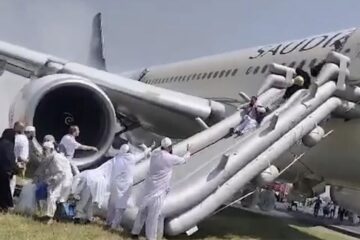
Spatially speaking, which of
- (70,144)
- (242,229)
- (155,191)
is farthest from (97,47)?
(155,191)

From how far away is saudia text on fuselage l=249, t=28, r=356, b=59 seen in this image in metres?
Answer: 11.1

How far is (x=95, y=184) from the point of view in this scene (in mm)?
7973

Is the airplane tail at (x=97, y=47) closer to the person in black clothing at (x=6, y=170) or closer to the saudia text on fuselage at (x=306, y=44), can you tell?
the saudia text on fuselage at (x=306, y=44)

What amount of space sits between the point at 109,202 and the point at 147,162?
0.97 m

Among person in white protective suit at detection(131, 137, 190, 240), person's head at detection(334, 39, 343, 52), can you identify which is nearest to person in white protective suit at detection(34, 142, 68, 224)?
person in white protective suit at detection(131, 137, 190, 240)

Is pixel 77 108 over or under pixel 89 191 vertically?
over

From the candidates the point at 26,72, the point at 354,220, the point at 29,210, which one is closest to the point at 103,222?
the point at 29,210

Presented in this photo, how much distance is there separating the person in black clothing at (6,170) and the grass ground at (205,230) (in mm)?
591

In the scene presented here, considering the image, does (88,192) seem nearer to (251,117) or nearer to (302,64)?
(251,117)

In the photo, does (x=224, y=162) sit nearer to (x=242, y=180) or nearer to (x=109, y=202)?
(x=242, y=180)

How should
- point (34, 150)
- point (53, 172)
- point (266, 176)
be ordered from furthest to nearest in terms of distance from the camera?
point (34, 150), point (266, 176), point (53, 172)

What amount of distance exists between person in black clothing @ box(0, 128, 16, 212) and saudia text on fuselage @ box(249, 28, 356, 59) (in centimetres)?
566

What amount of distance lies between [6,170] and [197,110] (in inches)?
159

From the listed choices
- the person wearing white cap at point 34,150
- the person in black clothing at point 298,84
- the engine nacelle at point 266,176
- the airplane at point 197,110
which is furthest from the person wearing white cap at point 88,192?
the person in black clothing at point 298,84
